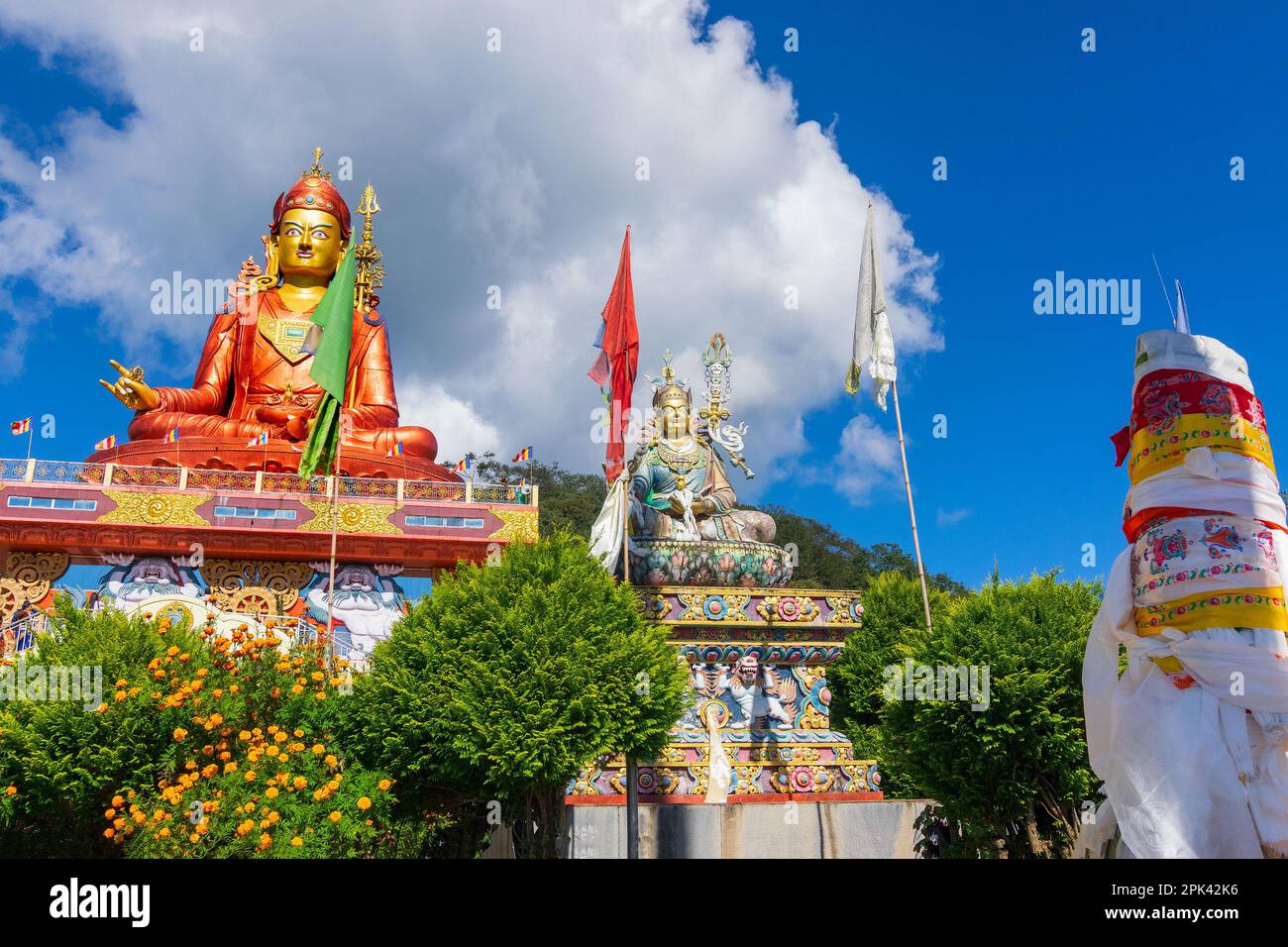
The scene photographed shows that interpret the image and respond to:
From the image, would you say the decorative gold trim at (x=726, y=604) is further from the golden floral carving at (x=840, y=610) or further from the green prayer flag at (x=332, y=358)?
the green prayer flag at (x=332, y=358)

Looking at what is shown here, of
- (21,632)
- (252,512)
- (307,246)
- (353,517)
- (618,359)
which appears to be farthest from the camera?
(307,246)

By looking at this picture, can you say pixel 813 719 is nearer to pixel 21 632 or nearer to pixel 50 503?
pixel 21 632

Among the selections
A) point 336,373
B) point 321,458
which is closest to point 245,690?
point 336,373

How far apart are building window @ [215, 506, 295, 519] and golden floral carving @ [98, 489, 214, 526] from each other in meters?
0.33

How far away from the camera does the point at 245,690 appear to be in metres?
10.5

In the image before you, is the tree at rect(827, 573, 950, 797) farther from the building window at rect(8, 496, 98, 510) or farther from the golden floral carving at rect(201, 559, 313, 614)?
the building window at rect(8, 496, 98, 510)

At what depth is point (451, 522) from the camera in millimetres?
19484

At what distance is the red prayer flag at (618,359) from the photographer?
42.7 ft

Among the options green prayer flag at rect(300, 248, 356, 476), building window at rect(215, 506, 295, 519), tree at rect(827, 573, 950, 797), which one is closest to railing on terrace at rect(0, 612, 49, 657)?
building window at rect(215, 506, 295, 519)

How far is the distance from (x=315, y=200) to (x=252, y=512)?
9201 millimetres

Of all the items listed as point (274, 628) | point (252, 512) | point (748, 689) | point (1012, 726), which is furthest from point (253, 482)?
point (1012, 726)

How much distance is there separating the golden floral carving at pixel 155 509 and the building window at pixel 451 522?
3.69 metres

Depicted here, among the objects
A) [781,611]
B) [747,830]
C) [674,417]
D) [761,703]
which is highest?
[674,417]
